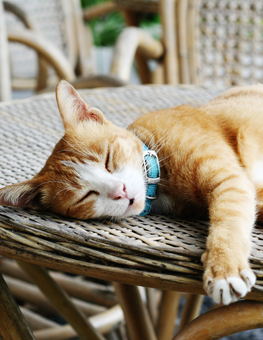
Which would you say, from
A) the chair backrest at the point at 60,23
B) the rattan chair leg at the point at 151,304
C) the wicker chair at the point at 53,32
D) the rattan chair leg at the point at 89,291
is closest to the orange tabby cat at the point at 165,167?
the rattan chair leg at the point at 151,304

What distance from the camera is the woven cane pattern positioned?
2.00 metres

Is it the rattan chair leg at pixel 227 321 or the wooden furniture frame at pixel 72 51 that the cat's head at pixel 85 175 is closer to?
the rattan chair leg at pixel 227 321

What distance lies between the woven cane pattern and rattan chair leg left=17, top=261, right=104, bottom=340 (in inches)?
55.6

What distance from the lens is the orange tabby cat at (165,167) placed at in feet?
2.66

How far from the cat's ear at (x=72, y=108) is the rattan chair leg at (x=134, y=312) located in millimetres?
511

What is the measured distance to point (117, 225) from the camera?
764 mm

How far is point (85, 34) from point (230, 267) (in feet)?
7.69

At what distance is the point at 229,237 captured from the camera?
66 centimetres

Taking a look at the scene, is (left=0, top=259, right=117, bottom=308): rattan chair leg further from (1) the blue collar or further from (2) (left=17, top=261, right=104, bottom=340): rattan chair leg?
(1) the blue collar

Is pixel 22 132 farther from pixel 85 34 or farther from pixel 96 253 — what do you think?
pixel 85 34

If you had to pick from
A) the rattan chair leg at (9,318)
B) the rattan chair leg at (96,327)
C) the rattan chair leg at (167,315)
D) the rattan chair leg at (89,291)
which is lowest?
the rattan chair leg at (89,291)

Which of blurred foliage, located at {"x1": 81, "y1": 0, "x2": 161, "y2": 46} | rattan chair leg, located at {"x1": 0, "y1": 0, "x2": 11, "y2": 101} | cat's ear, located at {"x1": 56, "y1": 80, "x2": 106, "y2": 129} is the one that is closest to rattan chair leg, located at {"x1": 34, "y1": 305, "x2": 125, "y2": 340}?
cat's ear, located at {"x1": 56, "y1": 80, "x2": 106, "y2": 129}

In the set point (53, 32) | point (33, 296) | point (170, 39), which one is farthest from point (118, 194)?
point (53, 32)

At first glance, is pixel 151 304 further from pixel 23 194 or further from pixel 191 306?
pixel 23 194
